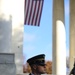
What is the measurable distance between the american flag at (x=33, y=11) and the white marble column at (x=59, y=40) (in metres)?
9.89

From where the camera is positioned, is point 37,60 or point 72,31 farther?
point 72,31

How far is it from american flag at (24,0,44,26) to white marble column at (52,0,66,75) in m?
9.89

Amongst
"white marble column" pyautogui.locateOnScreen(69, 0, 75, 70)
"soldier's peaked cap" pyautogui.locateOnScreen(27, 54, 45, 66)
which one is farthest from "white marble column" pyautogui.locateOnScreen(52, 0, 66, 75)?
"soldier's peaked cap" pyautogui.locateOnScreen(27, 54, 45, 66)

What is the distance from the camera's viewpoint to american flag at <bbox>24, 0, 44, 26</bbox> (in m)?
53.7

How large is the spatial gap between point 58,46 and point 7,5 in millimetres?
34839

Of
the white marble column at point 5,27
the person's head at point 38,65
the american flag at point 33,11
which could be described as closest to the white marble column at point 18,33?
the american flag at point 33,11

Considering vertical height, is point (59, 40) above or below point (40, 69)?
below

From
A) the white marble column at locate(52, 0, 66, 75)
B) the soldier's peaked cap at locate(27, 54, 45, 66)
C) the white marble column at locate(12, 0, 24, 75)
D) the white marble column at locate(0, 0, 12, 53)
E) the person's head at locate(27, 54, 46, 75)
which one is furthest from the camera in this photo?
the white marble column at locate(52, 0, 66, 75)

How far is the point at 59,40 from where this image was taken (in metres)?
62.4

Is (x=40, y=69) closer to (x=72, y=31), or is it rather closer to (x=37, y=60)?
(x=37, y=60)

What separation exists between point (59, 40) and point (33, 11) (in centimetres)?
1111

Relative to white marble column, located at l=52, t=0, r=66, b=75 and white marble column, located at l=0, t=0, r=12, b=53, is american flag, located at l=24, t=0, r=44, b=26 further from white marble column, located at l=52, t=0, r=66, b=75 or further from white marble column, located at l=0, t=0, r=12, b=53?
white marble column, located at l=0, t=0, r=12, b=53

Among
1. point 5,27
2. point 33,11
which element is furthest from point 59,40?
point 5,27

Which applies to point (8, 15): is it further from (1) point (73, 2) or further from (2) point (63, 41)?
(1) point (73, 2)
